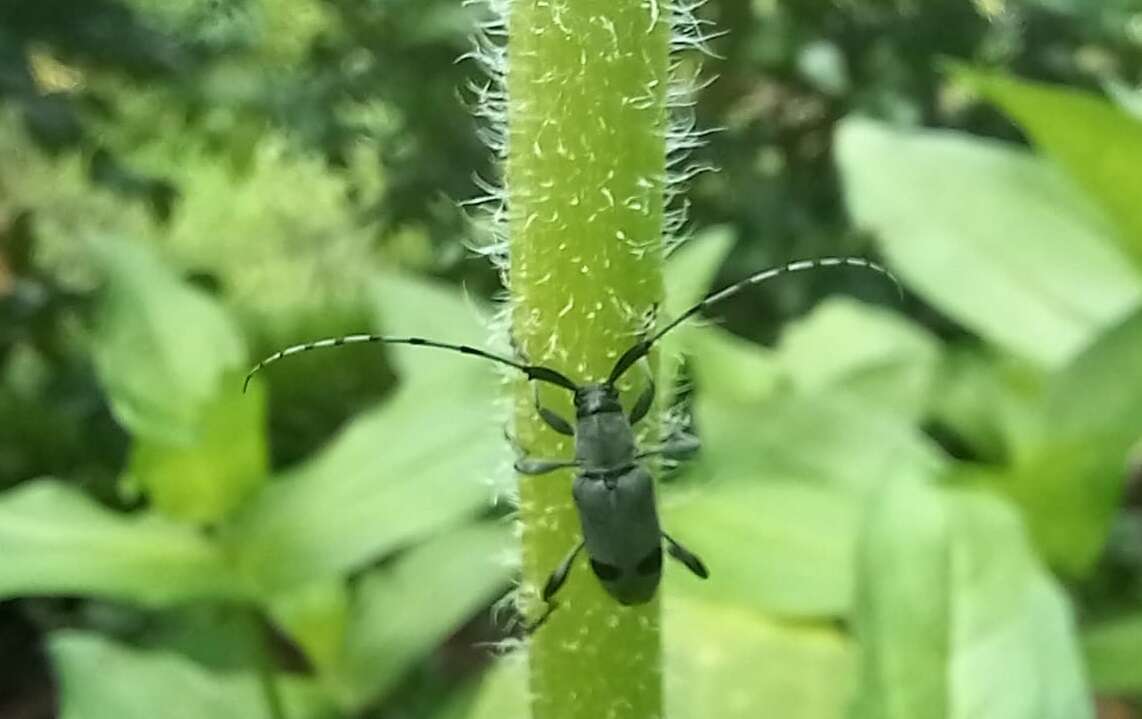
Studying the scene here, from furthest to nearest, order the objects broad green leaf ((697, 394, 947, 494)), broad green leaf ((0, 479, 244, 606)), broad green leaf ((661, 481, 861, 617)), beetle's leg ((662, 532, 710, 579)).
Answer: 1. broad green leaf ((697, 394, 947, 494))
2. broad green leaf ((661, 481, 861, 617))
3. broad green leaf ((0, 479, 244, 606))
4. beetle's leg ((662, 532, 710, 579))

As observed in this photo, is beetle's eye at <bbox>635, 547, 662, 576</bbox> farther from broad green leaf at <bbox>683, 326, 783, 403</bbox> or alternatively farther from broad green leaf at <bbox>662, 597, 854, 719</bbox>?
broad green leaf at <bbox>683, 326, 783, 403</bbox>

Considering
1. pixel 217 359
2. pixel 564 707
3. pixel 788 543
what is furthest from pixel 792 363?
pixel 564 707

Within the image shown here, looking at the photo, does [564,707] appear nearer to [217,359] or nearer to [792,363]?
[217,359]

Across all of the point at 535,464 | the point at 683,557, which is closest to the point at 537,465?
the point at 535,464

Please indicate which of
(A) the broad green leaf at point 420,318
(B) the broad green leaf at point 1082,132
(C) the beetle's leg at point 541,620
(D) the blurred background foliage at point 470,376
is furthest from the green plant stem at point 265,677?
(B) the broad green leaf at point 1082,132

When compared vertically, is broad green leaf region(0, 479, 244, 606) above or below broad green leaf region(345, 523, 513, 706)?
above

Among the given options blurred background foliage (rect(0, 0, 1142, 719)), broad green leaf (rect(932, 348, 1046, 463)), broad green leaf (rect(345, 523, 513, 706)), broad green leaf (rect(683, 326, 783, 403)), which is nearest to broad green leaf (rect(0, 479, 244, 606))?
blurred background foliage (rect(0, 0, 1142, 719))
